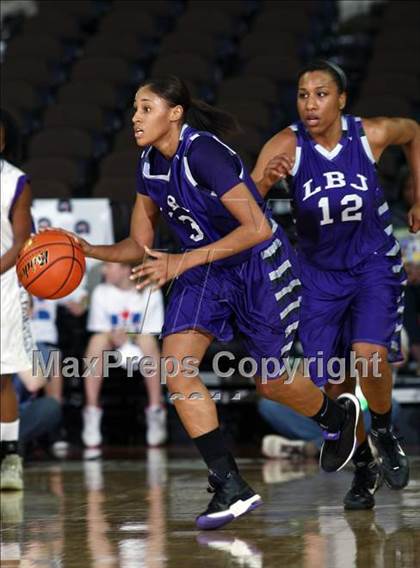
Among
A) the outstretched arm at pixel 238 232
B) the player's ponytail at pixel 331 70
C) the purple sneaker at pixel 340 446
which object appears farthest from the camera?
the player's ponytail at pixel 331 70

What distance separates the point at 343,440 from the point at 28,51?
9229mm

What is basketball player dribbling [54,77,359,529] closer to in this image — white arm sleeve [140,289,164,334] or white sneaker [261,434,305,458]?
white sneaker [261,434,305,458]

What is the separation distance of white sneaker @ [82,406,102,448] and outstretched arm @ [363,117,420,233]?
3.76 meters

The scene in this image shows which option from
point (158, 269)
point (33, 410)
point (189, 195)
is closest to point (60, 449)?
point (33, 410)

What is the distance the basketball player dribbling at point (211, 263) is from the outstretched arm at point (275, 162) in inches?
9.2

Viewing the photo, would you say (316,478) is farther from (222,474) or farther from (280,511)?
(222,474)

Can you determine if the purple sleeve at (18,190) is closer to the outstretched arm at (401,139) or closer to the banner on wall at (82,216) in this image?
the outstretched arm at (401,139)

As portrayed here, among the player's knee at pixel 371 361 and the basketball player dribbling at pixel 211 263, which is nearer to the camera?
the basketball player dribbling at pixel 211 263

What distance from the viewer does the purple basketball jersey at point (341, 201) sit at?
204 inches

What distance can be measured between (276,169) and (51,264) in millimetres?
937

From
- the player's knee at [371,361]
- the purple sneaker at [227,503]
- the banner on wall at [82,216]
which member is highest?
the banner on wall at [82,216]

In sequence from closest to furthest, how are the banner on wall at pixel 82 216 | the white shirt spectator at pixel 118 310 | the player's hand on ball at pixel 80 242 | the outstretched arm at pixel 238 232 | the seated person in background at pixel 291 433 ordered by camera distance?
1. the outstretched arm at pixel 238 232
2. the player's hand on ball at pixel 80 242
3. the seated person in background at pixel 291 433
4. the white shirt spectator at pixel 118 310
5. the banner on wall at pixel 82 216

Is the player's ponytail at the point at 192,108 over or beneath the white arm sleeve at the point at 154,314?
over

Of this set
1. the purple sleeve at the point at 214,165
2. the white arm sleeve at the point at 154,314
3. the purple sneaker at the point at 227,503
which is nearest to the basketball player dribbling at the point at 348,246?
the purple sleeve at the point at 214,165
